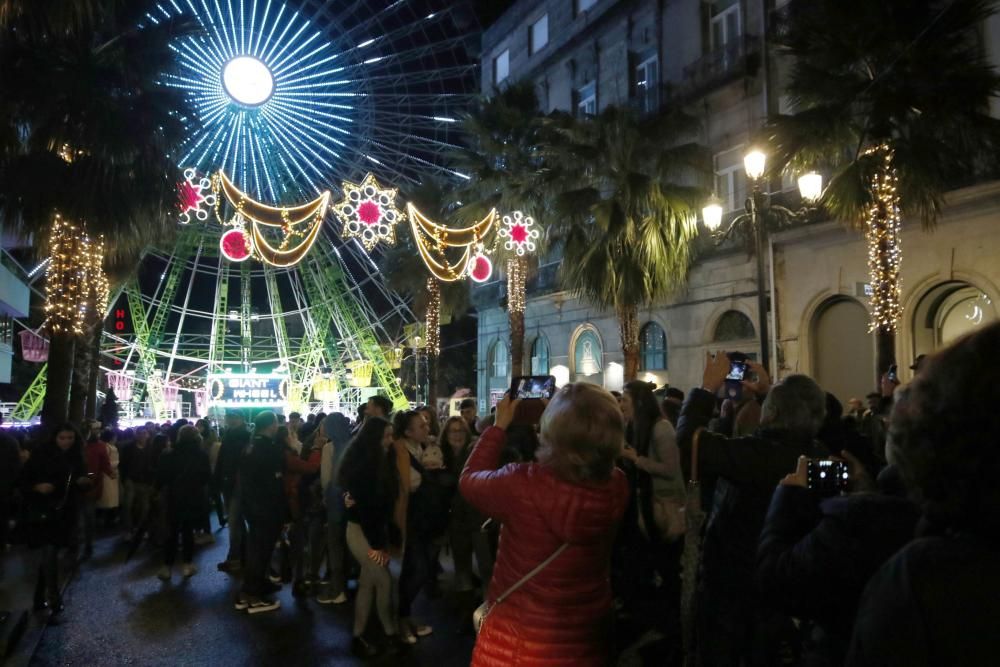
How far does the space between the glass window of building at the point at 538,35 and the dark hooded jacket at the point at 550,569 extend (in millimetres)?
30193

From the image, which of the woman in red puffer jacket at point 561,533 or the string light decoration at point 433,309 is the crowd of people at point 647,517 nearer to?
the woman in red puffer jacket at point 561,533

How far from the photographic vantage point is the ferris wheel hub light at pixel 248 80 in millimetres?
29031

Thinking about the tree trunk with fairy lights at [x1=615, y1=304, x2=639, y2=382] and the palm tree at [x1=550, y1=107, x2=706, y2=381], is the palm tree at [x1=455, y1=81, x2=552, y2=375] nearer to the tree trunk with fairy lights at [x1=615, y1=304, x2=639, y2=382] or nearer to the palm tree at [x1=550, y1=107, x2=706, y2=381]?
the palm tree at [x1=550, y1=107, x2=706, y2=381]

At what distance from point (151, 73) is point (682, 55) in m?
17.0

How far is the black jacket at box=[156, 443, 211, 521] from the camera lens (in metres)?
8.72

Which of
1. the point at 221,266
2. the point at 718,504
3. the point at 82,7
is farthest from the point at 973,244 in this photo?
the point at 221,266

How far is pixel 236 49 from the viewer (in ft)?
96.2

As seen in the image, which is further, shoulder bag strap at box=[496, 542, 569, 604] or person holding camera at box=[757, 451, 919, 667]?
shoulder bag strap at box=[496, 542, 569, 604]

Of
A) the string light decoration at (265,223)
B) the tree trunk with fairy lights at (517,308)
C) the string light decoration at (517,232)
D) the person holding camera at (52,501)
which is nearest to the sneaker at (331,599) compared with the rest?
the person holding camera at (52,501)

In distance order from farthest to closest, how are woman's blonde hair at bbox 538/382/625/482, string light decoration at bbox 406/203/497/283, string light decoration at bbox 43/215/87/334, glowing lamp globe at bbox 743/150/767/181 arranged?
1. string light decoration at bbox 406/203/497/283
2. string light decoration at bbox 43/215/87/334
3. glowing lamp globe at bbox 743/150/767/181
4. woman's blonde hair at bbox 538/382/625/482

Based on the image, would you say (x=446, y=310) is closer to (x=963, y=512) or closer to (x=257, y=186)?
(x=257, y=186)

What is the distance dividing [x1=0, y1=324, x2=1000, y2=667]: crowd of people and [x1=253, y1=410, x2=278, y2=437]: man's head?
21 millimetres

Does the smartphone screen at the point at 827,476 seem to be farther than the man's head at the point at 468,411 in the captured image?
No

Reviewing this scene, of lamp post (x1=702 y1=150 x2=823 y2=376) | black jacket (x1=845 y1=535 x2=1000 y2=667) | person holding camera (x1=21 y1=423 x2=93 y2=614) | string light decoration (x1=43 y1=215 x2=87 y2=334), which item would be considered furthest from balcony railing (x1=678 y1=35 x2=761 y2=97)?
black jacket (x1=845 y1=535 x2=1000 y2=667)
